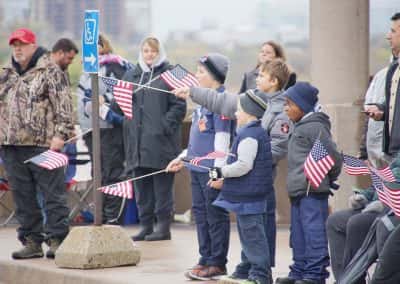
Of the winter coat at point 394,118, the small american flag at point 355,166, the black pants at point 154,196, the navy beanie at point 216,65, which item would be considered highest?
the navy beanie at point 216,65

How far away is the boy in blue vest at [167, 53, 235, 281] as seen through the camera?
11078mm

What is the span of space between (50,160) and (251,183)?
262 cm

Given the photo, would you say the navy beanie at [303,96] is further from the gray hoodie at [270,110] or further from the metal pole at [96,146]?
the metal pole at [96,146]

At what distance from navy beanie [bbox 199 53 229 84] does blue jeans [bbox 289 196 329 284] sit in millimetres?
1375

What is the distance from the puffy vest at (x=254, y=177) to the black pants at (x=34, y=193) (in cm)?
277

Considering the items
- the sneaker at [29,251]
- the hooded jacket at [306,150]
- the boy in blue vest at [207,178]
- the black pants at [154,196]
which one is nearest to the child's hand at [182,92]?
the boy in blue vest at [207,178]

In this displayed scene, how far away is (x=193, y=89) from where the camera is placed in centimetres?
1083

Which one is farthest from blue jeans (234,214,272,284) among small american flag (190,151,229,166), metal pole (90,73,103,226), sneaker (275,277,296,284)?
metal pole (90,73,103,226)

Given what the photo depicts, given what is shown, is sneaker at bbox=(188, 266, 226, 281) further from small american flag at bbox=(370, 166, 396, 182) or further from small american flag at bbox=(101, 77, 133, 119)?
small american flag at bbox=(370, 166, 396, 182)

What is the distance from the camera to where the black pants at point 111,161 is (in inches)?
616

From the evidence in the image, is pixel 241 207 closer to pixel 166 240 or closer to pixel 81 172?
pixel 166 240

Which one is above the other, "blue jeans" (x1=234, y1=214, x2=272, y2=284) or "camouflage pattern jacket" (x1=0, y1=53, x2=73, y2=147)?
"camouflage pattern jacket" (x1=0, y1=53, x2=73, y2=147)

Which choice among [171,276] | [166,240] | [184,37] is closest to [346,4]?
[166,240]

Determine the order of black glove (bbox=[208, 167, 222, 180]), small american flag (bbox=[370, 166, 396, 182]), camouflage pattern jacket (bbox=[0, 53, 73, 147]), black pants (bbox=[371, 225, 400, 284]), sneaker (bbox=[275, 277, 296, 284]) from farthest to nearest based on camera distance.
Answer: camouflage pattern jacket (bbox=[0, 53, 73, 147]) < sneaker (bbox=[275, 277, 296, 284]) < black glove (bbox=[208, 167, 222, 180]) < small american flag (bbox=[370, 166, 396, 182]) < black pants (bbox=[371, 225, 400, 284])
